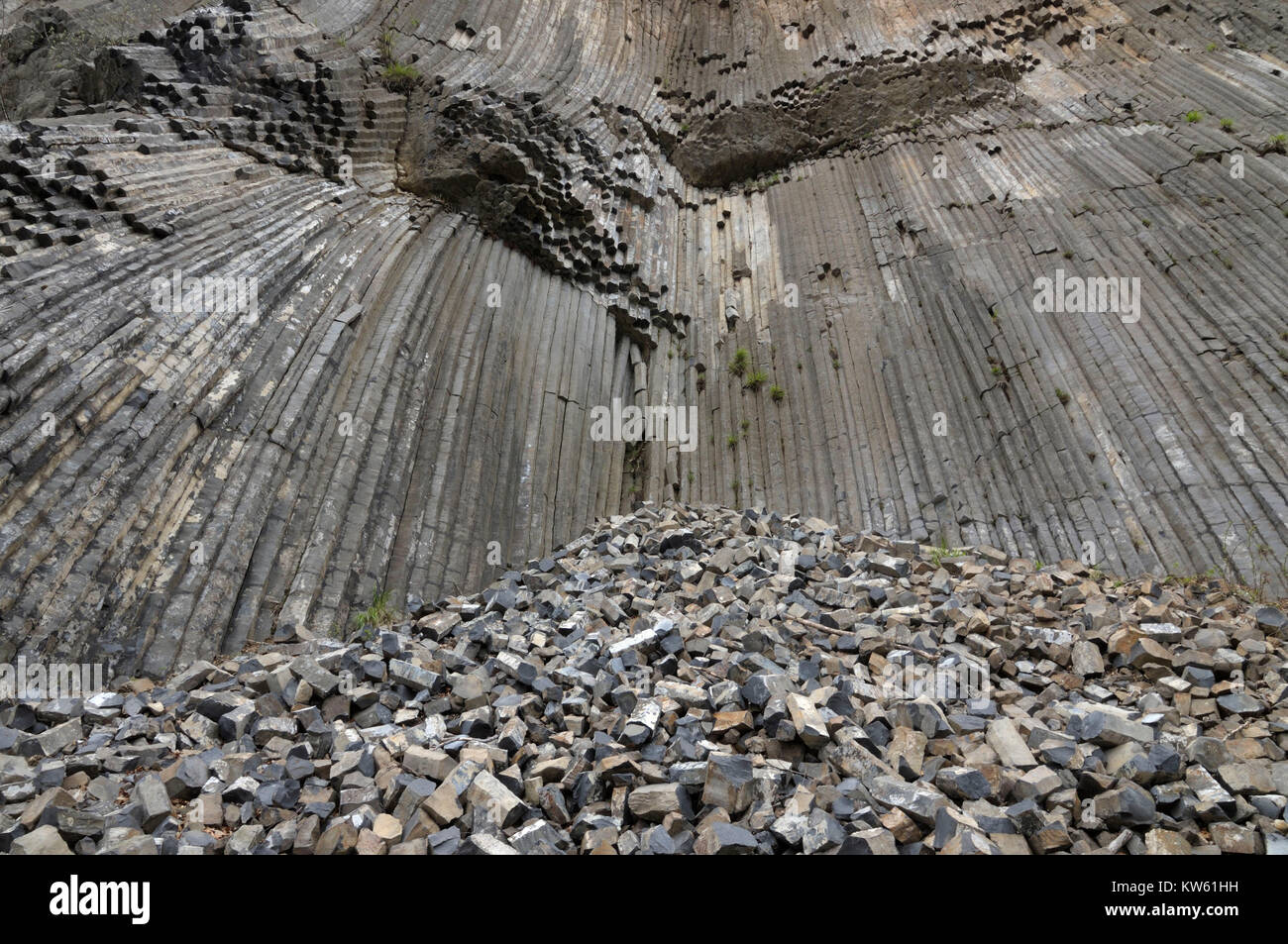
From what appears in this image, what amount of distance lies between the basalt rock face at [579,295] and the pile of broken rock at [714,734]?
145cm

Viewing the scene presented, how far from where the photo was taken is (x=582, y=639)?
530 cm

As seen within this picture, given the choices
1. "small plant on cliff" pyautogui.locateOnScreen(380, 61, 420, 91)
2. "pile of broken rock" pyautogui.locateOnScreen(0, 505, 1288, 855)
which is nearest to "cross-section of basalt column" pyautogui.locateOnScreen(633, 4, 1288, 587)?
"pile of broken rock" pyautogui.locateOnScreen(0, 505, 1288, 855)

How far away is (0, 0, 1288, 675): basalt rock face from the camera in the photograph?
624 centimetres

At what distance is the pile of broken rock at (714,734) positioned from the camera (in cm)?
327

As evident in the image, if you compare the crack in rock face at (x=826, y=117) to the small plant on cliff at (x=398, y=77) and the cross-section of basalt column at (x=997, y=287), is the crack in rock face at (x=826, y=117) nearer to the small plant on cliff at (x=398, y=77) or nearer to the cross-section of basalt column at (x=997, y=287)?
the cross-section of basalt column at (x=997, y=287)

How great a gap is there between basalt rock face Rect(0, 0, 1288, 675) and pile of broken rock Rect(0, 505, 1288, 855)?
1.45 metres

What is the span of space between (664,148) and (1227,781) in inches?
568

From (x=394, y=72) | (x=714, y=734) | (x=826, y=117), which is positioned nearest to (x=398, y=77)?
(x=394, y=72)

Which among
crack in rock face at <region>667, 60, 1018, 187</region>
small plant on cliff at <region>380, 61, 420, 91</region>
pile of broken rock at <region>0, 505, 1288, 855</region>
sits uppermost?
small plant on cliff at <region>380, 61, 420, 91</region>

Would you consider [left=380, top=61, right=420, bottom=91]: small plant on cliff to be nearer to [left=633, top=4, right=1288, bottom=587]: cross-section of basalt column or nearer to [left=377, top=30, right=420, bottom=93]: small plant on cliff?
[left=377, top=30, right=420, bottom=93]: small plant on cliff

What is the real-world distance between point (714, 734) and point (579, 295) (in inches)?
350

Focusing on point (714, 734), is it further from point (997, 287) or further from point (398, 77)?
point (398, 77)

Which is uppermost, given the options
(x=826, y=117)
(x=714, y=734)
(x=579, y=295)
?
(x=826, y=117)

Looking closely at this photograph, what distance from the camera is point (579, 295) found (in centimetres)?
1189
